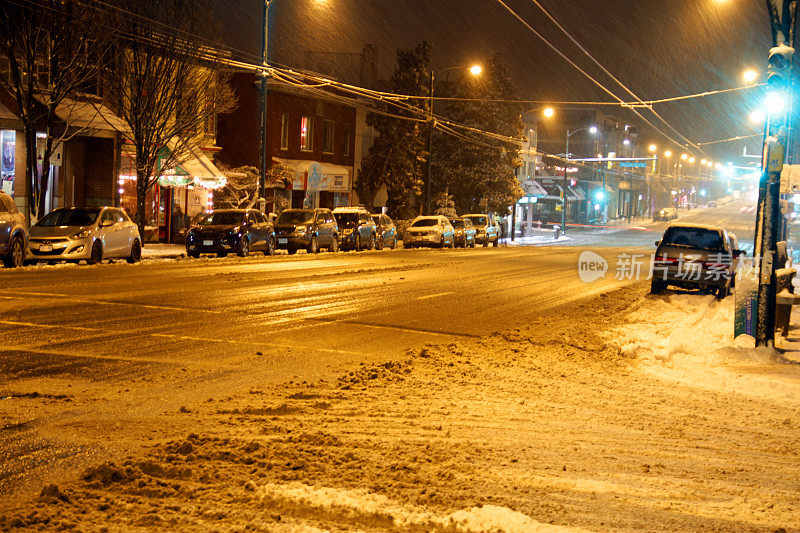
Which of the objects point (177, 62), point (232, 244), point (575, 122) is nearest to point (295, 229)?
point (232, 244)

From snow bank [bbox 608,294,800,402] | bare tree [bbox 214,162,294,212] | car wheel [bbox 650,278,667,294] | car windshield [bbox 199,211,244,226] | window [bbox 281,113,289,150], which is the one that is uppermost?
window [bbox 281,113,289,150]

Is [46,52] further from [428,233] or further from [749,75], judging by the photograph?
[749,75]

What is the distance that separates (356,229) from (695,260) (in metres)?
18.0

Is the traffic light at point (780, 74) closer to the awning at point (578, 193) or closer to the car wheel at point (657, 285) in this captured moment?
the car wheel at point (657, 285)

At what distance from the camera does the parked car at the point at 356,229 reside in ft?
121

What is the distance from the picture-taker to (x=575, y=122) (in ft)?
352

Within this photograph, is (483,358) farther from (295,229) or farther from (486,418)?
(295,229)

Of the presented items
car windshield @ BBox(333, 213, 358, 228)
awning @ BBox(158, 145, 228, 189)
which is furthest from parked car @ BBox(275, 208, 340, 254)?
awning @ BBox(158, 145, 228, 189)

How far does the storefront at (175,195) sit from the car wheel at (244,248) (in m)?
5.88

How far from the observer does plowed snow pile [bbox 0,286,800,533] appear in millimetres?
5148

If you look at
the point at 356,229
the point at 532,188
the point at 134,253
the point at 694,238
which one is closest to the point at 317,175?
the point at 356,229

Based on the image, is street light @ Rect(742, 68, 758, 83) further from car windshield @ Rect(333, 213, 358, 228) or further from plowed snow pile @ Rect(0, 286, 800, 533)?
plowed snow pile @ Rect(0, 286, 800, 533)

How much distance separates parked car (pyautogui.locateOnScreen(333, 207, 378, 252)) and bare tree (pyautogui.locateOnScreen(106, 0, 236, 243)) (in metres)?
8.21

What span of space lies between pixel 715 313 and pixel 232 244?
655 inches
